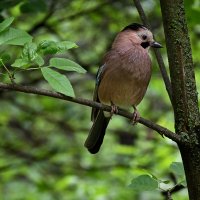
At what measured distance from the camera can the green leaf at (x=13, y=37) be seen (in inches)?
61.2

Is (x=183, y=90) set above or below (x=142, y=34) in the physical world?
below

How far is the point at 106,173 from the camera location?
4699mm

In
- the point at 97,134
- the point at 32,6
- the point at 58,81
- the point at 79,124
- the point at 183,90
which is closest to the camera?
the point at 58,81

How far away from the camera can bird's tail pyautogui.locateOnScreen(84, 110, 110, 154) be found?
3158 mm

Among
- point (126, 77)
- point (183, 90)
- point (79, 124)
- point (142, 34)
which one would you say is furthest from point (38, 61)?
point (79, 124)

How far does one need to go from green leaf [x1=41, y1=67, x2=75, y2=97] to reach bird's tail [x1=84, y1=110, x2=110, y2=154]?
166 centimetres

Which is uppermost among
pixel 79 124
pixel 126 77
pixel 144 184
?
pixel 79 124

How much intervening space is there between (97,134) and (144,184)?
1.56 meters

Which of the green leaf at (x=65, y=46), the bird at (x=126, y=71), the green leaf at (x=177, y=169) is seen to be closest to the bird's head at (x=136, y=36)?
the bird at (x=126, y=71)

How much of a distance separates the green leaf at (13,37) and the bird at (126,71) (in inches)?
52.6

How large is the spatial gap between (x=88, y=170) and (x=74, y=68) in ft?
9.93

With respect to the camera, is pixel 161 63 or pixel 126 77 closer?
pixel 161 63

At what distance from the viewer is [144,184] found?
5.88 feet

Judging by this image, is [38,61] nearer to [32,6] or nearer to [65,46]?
[65,46]
